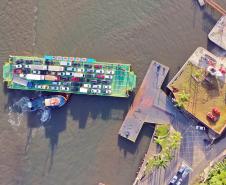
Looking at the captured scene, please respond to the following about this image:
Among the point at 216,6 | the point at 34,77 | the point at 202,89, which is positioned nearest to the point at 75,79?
the point at 34,77

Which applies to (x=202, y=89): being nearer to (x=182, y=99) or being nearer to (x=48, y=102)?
(x=182, y=99)

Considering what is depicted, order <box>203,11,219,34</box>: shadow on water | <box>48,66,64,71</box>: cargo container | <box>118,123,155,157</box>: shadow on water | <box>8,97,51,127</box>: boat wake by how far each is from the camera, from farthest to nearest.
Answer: <box>8,97,51,127</box>: boat wake < <box>118,123,155,157</box>: shadow on water < <box>48,66,64,71</box>: cargo container < <box>203,11,219,34</box>: shadow on water

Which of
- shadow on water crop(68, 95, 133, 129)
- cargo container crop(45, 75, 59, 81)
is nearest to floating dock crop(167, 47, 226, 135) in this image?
shadow on water crop(68, 95, 133, 129)

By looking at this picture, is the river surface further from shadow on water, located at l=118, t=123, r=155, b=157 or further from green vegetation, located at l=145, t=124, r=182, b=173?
green vegetation, located at l=145, t=124, r=182, b=173

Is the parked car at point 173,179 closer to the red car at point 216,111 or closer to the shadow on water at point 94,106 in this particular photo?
the red car at point 216,111

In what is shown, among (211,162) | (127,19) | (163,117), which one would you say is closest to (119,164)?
(163,117)

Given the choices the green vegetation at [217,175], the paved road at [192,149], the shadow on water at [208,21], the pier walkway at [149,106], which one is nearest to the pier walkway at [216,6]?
the shadow on water at [208,21]
